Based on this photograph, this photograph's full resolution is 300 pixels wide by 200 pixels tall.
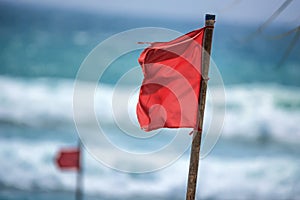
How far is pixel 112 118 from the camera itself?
22.4m

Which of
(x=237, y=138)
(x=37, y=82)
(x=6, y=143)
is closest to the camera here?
(x=6, y=143)

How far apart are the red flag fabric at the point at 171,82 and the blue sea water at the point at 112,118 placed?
9475 millimetres

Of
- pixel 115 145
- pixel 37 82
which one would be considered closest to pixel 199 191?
pixel 115 145

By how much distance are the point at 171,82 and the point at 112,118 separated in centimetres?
1624

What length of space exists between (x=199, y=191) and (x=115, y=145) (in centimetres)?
442

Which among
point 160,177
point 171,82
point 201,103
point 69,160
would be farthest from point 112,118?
point 201,103

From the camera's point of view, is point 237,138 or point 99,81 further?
point 99,81

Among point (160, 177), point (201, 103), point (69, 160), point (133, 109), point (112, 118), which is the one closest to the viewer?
point (201, 103)

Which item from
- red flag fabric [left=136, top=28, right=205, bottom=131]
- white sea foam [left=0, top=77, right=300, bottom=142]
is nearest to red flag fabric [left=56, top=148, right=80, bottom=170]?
red flag fabric [left=136, top=28, right=205, bottom=131]

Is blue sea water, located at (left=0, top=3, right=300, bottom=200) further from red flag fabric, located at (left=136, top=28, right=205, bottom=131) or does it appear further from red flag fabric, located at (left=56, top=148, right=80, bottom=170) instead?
red flag fabric, located at (left=136, top=28, right=205, bottom=131)

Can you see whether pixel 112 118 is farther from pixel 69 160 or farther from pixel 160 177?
pixel 69 160

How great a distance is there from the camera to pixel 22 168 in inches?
701

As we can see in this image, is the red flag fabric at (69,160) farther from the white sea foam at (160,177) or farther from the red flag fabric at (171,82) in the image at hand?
the white sea foam at (160,177)

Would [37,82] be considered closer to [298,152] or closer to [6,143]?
[6,143]
